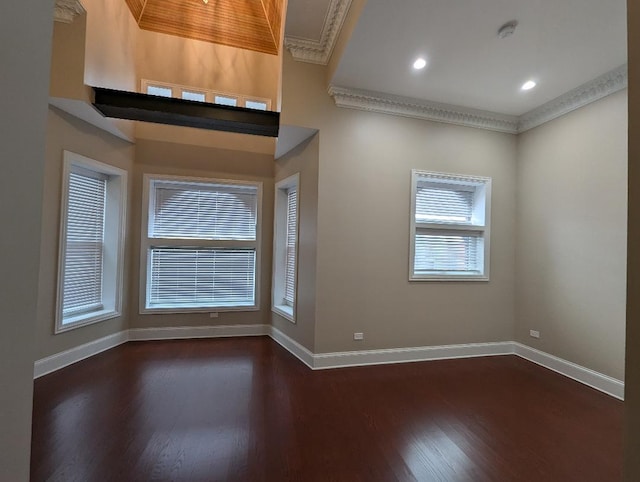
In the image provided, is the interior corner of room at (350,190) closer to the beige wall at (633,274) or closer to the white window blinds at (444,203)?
the white window blinds at (444,203)

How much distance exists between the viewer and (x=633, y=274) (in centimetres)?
90

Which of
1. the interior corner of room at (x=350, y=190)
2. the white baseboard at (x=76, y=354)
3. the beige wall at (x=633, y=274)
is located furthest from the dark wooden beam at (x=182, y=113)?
the beige wall at (x=633, y=274)

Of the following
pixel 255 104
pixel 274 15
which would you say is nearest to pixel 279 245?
pixel 255 104

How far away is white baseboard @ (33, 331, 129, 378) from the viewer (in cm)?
314

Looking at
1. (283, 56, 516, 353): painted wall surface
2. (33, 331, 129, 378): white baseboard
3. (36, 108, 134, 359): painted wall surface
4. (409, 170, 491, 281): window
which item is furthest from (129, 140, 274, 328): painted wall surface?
(409, 170, 491, 281): window

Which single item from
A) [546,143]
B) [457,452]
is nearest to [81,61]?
[457,452]

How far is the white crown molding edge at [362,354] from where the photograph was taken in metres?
3.16

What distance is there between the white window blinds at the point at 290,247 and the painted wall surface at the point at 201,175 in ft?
1.24

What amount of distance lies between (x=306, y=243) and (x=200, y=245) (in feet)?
6.15

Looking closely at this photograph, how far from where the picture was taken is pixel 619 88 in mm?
3004

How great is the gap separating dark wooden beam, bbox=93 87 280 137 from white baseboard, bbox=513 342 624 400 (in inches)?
170

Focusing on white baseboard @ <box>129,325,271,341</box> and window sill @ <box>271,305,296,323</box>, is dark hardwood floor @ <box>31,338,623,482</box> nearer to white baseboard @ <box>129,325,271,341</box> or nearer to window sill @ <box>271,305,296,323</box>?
window sill @ <box>271,305,296,323</box>

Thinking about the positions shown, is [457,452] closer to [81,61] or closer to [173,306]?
[173,306]

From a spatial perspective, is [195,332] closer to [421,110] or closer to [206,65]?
[206,65]
